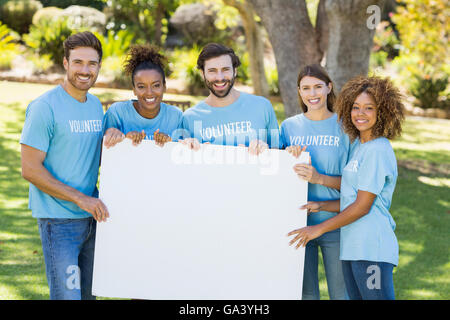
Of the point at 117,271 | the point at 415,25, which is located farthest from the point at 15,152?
the point at 415,25

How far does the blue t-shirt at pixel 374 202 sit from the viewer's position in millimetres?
2686

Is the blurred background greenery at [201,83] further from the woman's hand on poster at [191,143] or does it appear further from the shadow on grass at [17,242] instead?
the woman's hand on poster at [191,143]

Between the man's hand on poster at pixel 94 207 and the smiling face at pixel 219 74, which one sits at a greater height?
the smiling face at pixel 219 74

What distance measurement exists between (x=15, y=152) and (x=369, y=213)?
743 centimetres

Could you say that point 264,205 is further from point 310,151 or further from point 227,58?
point 227,58

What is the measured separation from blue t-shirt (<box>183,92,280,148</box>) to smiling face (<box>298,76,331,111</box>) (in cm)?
25

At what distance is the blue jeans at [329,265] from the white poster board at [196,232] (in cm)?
16

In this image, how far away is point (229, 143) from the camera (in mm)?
3115

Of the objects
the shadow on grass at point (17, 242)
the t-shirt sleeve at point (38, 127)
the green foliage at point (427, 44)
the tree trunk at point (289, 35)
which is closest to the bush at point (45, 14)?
the shadow on grass at point (17, 242)

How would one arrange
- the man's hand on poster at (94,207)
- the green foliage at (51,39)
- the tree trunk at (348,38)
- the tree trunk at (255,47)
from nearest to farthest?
1. the man's hand on poster at (94,207)
2. the tree trunk at (348,38)
3. the tree trunk at (255,47)
4. the green foliage at (51,39)

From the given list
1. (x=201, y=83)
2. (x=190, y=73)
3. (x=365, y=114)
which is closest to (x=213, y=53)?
(x=365, y=114)

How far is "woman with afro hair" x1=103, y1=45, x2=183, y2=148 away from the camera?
3.07 meters

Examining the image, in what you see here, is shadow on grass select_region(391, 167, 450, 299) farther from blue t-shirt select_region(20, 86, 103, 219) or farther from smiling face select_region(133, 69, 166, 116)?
blue t-shirt select_region(20, 86, 103, 219)

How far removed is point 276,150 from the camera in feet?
9.81
